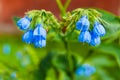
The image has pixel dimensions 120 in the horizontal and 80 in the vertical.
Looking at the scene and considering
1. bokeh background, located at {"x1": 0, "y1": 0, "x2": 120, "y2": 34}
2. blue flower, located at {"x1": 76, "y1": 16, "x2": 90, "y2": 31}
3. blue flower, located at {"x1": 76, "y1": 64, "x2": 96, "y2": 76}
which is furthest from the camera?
bokeh background, located at {"x1": 0, "y1": 0, "x2": 120, "y2": 34}

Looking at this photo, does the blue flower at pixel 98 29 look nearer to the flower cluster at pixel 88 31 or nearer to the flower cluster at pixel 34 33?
the flower cluster at pixel 88 31

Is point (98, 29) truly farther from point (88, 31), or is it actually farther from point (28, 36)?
point (28, 36)

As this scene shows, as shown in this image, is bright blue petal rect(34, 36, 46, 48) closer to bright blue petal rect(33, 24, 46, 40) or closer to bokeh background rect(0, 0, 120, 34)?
bright blue petal rect(33, 24, 46, 40)

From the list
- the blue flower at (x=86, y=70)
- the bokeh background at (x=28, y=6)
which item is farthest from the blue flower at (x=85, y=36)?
the bokeh background at (x=28, y=6)

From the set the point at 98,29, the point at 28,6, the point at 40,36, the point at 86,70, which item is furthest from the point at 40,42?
the point at 28,6

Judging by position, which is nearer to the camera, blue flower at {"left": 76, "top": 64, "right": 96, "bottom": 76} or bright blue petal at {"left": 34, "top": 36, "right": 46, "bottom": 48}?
bright blue petal at {"left": 34, "top": 36, "right": 46, "bottom": 48}

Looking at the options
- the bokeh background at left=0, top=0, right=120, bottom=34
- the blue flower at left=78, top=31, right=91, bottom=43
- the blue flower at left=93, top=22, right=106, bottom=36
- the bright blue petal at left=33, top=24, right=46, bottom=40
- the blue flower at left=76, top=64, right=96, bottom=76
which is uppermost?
the bokeh background at left=0, top=0, right=120, bottom=34

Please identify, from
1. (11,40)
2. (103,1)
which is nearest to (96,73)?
(11,40)

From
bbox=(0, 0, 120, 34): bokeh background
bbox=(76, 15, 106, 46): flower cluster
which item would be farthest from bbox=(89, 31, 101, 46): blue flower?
bbox=(0, 0, 120, 34): bokeh background
